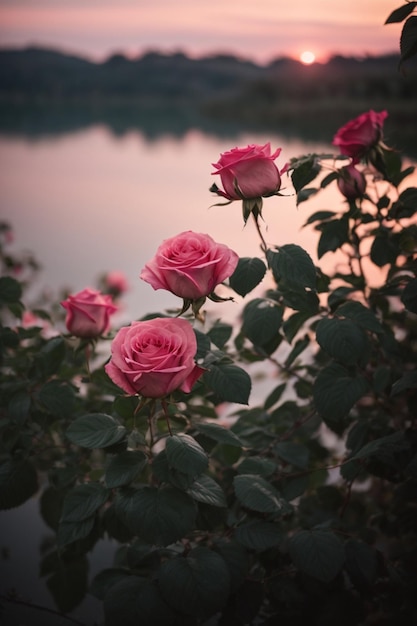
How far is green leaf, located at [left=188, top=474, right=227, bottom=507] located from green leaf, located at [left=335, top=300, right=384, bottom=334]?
0.26 m

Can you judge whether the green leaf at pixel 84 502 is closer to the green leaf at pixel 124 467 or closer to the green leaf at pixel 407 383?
the green leaf at pixel 124 467

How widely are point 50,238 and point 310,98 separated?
2.18 metres

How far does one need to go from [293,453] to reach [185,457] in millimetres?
283

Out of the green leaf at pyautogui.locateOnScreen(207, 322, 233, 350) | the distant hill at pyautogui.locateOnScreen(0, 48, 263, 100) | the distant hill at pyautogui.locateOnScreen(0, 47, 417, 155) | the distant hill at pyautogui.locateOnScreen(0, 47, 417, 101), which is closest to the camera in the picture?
the green leaf at pyautogui.locateOnScreen(207, 322, 233, 350)

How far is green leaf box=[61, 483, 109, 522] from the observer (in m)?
0.61

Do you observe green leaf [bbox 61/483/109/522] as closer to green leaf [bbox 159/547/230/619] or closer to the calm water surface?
green leaf [bbox 159/547/230/619]

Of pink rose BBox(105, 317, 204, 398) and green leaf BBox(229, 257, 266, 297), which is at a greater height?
green leaf BBox(229, 257, 266, 297)

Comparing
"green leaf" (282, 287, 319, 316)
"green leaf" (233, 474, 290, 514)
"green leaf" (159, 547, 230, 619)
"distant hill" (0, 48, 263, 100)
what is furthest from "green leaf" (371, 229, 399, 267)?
"distant hill" (0, 48, 263, 100)

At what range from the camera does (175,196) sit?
112 inches

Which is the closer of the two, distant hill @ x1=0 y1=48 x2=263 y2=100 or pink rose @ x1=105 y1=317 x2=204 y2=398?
pink rose @ x1=105 y1=317 x2=204 y2=398

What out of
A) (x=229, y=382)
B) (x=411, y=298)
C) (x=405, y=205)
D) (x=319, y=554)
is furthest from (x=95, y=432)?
(x=405, y=205)

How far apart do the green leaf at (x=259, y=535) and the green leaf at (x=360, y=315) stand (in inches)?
10.4

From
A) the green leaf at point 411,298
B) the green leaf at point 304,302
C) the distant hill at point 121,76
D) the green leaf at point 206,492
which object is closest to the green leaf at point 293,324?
the green leaf at point 304,302

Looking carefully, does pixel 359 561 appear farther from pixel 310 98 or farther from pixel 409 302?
pixel 310 98
